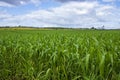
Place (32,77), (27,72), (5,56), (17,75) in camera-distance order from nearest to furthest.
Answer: (32,77)
(27,72)
(17,75)
(5,56)

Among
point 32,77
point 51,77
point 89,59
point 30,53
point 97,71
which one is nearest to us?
point 97,71

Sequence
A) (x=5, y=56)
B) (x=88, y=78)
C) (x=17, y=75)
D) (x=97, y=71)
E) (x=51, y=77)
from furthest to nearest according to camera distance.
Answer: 1. (x=5, y=56)
2. (x=17, y=75)
3. (x=51, y=77)
4. (x=97, y=71)
5. (x=88, y=78)

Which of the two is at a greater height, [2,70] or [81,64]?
[81,64]

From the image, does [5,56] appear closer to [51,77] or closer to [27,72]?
[27,72]

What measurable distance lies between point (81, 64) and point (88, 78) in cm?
47

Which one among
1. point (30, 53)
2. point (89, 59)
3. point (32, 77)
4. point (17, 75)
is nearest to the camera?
point (89, 59)

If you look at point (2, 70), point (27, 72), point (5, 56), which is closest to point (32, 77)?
point (27, 72)

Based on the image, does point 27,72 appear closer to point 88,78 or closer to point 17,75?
point 17,75

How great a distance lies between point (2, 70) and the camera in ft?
21.2

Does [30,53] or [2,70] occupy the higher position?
[30,53]

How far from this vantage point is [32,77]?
5441 mm

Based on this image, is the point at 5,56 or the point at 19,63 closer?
the point at 19,63

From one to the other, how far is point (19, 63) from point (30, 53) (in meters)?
0.47

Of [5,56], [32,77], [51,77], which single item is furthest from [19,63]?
[51,77]
